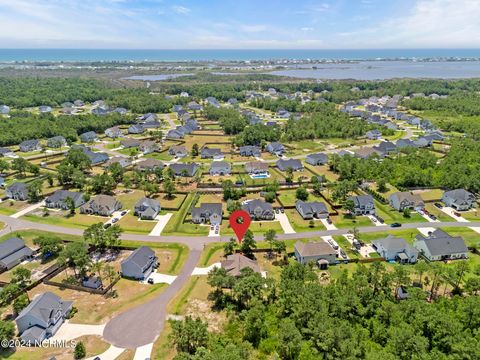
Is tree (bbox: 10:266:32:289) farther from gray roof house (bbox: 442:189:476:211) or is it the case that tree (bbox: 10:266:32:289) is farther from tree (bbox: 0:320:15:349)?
gray roof house (bbox: 442:189:476:211)

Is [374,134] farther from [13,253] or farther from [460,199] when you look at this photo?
[13,253]

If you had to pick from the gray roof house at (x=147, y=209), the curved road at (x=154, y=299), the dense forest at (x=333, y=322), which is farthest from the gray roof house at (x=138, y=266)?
the gray roof house at (x=147, y=209)

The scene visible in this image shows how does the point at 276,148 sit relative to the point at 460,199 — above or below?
below

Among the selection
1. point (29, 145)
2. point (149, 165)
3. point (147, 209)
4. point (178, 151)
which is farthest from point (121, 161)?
point (147, 209)

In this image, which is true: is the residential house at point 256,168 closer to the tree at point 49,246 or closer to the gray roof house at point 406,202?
the gray roof house at point 406,202

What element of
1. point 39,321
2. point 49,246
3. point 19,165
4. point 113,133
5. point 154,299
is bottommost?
point 154,299

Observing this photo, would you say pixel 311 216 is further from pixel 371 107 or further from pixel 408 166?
pixel 371 107
